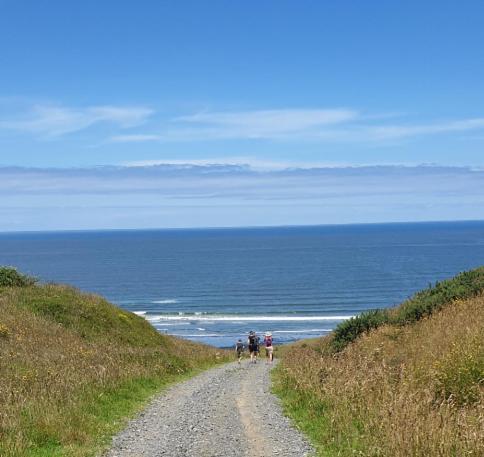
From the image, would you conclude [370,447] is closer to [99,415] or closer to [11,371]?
[99,415]

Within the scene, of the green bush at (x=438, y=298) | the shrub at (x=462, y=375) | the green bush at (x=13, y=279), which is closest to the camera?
the shrub at (x=462, y=375)

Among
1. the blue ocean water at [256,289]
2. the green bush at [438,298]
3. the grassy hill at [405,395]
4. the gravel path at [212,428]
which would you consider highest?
the green bush at [438,298]

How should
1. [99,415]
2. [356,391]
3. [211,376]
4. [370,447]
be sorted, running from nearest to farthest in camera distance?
[370,447]
[356,391]
[99,415]
[211,376]

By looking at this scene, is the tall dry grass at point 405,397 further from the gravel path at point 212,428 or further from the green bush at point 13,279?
the green bush at point 13,279

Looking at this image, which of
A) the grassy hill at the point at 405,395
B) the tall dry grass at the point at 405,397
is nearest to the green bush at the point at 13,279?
the grassy hill at the point at 405,395

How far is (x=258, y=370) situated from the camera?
27.7 meters

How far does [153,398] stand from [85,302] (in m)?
19.6

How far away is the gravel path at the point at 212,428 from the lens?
10994 millimetres

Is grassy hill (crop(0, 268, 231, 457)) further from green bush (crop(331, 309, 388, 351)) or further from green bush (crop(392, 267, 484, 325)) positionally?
green bush (crop(392, 267, 484, 325))

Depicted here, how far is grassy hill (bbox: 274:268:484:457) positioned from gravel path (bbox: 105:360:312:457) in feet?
1.91

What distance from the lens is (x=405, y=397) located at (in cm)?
1119

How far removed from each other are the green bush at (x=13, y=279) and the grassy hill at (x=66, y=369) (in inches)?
2.4

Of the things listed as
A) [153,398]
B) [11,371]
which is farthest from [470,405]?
[11,371]

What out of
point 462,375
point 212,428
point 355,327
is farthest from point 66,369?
point 355,327
